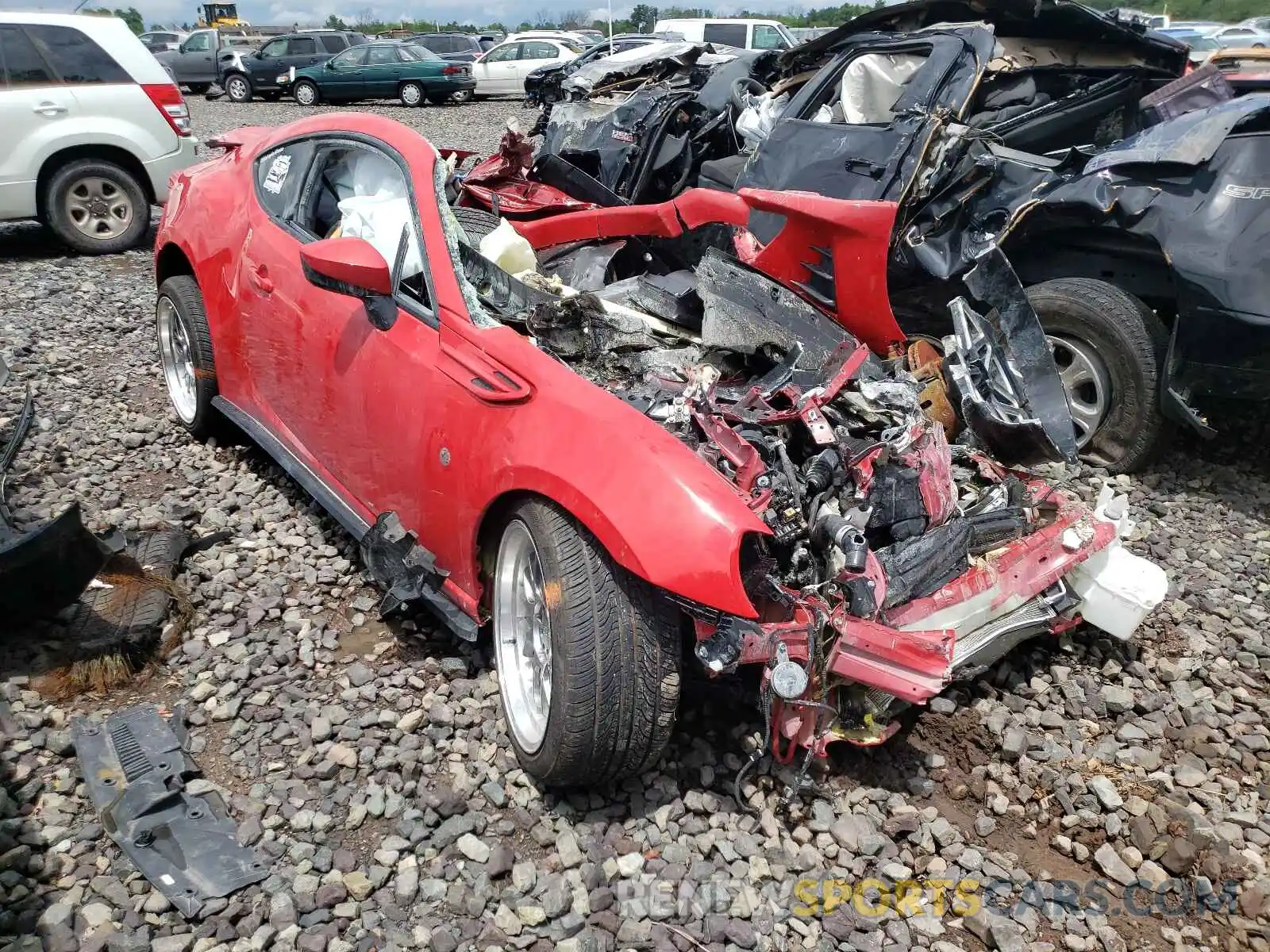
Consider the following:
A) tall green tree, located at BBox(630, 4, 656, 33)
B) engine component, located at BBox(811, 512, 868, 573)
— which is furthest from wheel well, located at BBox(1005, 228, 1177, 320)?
tall green tree, located at BBox(630, 4, 656, 33)

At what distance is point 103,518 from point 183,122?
604 centimetres

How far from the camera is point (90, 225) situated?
8516 mm

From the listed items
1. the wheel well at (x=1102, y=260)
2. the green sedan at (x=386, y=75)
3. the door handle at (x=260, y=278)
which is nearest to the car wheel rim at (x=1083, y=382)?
the wheel well at (x=1102, y=260)

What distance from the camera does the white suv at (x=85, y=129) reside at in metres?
7.94

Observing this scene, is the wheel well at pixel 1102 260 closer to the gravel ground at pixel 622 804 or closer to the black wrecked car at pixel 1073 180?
the black wrecked car at pixel 1073 180

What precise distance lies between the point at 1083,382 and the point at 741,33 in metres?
17.6

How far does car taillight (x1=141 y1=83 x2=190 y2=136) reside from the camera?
331 inches

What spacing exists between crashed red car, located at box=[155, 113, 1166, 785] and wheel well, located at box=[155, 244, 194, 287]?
0.49 metres

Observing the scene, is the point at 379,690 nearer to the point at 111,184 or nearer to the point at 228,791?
the point at 228,791

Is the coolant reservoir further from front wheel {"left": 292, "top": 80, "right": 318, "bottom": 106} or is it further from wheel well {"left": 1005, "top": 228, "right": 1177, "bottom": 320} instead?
front wheel {"left": 292, "top": 80, "right": 318, "bottom": 106}

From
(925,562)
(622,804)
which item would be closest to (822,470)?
(925,562)

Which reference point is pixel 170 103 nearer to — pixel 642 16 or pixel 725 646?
pixel 725 646

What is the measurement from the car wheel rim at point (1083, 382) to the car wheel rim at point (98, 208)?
814cm

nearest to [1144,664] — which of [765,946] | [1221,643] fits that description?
[1221,643]
